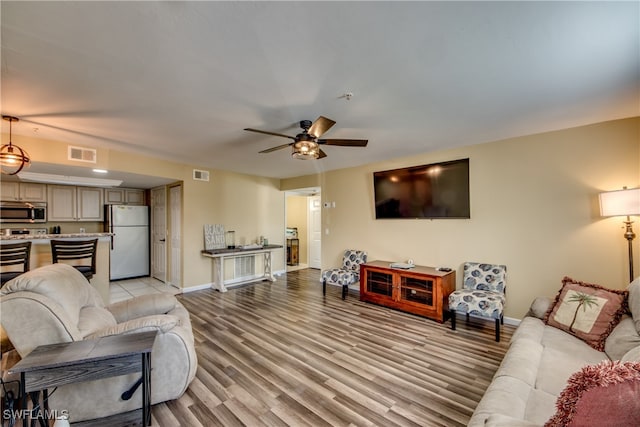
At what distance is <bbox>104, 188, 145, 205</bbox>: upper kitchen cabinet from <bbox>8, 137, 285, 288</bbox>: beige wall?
86.6 inches

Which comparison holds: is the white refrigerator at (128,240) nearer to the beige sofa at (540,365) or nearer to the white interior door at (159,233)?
the white interior door at (159,233)

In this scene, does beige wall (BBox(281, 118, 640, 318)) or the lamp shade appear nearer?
the lamp shade

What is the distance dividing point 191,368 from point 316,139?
7.65 ft

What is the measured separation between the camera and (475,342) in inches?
119

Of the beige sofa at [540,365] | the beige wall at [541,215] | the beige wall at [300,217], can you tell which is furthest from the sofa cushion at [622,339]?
the beige wall at [300,217]

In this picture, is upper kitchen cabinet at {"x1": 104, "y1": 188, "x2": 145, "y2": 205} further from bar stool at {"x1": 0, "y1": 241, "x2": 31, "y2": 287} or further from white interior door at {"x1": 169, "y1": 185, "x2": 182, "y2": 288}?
bar stool at {"x1": 0, "y1": 241, "x2": 31, "y2": 287}

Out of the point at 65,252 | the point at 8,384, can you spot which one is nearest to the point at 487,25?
the point at 8,384

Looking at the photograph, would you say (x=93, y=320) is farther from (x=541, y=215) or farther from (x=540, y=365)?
(x=541, y=215)

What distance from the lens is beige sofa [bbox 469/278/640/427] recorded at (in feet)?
4.40

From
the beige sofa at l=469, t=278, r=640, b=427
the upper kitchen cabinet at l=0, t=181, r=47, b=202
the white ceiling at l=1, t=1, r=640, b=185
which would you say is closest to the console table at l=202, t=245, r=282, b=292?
the white ceiling at l=1, t=1, r=640, b=185

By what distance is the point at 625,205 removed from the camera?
261 cm

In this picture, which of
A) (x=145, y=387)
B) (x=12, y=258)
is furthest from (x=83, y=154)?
(x=145, y=387)

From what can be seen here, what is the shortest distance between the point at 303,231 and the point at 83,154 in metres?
5.28

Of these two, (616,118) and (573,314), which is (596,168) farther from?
(573,314)
